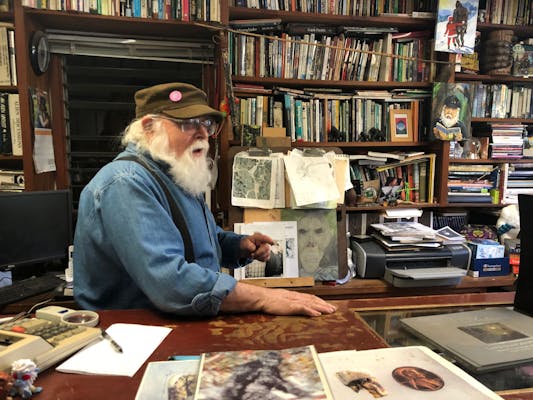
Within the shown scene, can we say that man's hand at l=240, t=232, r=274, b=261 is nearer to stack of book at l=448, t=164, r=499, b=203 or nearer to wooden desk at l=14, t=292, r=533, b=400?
wooden desk at l=14, t=292, r=533, b=400

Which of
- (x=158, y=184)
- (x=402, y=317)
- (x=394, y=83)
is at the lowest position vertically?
(x=402, y=317)

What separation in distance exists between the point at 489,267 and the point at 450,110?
97 cm

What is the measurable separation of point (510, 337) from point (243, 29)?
2053 millimetres

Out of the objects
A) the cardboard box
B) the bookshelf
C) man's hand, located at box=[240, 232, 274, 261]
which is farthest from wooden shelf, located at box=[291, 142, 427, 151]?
man's hand, located at box=[240, 232, 274, 261]

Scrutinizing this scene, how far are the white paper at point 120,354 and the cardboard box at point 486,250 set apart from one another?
2.04m

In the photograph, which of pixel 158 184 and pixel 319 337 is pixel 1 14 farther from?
pixel 319 337

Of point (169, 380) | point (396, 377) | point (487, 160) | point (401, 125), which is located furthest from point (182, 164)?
point (487, 160)

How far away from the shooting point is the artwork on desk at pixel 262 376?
0.57 metres

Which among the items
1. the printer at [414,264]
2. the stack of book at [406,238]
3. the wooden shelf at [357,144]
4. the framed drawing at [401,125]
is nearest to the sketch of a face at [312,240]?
the printer at [414,264]

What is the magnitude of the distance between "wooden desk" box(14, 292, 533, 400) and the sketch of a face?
1070 millimetres

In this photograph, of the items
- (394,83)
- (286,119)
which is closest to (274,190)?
(286,119)

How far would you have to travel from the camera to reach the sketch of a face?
7.03 ft

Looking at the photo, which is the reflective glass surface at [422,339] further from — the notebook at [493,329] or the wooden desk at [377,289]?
the wooden desk at [377,289]

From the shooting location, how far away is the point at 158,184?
3.59ft
